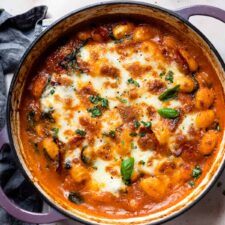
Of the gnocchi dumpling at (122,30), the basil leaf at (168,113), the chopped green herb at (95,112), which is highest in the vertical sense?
the gnocchi dumpling at (122,30)

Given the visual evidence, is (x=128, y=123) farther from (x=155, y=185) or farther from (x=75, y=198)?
(x=75, y=198)

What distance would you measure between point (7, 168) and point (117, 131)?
25.3 inches

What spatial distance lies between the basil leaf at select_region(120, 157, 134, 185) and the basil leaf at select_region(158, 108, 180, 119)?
10.3 inches

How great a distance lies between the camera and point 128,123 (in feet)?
9.09

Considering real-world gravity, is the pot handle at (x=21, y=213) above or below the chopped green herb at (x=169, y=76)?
below

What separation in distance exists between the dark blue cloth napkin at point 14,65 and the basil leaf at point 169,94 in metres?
0.76

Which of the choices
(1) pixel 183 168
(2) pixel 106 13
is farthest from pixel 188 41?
(1) pixel 183 168

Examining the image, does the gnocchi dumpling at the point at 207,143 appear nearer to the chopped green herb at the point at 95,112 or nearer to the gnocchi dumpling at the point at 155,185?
the gnocchi dumpling at the point at 155,185

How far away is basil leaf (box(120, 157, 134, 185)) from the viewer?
8.93 feet

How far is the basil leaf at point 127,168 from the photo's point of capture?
2.72 m

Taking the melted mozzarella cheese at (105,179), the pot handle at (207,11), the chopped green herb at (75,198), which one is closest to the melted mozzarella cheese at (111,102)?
the melted mozzarella cheese at (105,179)

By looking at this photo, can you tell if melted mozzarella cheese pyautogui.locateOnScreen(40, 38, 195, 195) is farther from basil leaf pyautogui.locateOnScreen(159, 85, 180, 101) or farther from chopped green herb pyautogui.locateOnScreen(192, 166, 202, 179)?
chopped green herb pyautogui.locateOnScreen(192, 166, 202, 179)

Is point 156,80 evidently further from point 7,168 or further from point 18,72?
point 7,168

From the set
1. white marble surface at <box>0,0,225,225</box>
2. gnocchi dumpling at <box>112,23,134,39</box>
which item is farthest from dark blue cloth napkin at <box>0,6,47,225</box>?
gnocchi dumpling at <box>112,23,134,39</box>
